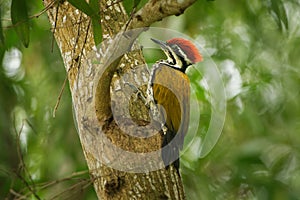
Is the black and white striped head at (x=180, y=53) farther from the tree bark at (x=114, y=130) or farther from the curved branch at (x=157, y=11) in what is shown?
the curved branch at (x=157, y=11)

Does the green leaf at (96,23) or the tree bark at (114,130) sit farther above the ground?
the green leaf at (96,23)

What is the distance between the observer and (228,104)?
4.37m

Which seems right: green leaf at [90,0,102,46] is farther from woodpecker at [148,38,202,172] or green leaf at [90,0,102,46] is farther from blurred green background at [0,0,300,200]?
blurred green background at [0,0,300,200]

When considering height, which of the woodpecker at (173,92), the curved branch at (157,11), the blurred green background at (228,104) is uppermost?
the curved branch at (157,11)

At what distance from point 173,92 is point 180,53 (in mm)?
277

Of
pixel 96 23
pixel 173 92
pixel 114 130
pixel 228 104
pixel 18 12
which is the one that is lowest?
pixel 228 104

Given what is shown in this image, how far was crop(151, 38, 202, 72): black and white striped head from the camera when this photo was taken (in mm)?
3459

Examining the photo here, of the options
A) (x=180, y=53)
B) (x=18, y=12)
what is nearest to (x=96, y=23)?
(x=18, y=12)

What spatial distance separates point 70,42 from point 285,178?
1.49 metres

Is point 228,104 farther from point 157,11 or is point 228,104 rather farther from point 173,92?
point 157,11

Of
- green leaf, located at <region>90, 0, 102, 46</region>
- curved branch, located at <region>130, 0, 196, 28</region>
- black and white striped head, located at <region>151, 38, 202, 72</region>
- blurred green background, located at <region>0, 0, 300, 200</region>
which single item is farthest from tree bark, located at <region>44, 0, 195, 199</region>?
blurred green background, located at <region>0, 0, 300, 200</region>

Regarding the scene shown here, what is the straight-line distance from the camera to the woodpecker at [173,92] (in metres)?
2.81

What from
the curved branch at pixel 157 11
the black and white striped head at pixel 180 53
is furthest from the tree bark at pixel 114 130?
the black and white striped head at pixel 180 53

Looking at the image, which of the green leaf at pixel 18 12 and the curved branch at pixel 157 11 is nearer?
the curved branch at pixel 157 11
